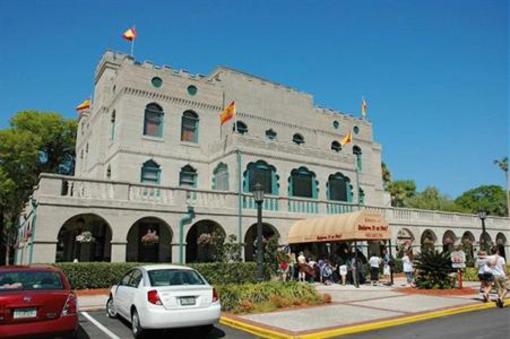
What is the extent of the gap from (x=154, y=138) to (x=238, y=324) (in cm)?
1792

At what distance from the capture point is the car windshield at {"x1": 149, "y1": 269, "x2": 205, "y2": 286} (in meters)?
9.35

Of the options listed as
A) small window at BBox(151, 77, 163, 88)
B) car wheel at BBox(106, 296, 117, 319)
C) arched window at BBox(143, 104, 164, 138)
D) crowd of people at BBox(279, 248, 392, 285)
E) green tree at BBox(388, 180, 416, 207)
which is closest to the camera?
car wheel at BBox(106, 296, 117, 319)

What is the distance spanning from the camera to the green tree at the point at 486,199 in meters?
76.0

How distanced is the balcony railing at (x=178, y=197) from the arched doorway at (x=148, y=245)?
7.02ft

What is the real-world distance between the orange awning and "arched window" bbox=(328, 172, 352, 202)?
5.49 metres

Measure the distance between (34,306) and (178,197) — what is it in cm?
1322

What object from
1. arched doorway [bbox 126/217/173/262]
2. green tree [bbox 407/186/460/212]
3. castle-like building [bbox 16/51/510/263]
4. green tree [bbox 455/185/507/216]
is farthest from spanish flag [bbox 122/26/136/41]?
green tree [bbox 455/185/507/216]

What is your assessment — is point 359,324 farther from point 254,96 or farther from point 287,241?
point 254,96

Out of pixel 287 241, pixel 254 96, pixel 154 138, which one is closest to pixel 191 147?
pixel 154 138

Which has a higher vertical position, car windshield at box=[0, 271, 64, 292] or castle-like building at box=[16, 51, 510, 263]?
castle-like building at box=[16, 51, 510, 263]

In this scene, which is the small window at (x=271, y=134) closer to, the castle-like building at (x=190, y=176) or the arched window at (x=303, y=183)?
the castle-like building at (x=190, y=176)

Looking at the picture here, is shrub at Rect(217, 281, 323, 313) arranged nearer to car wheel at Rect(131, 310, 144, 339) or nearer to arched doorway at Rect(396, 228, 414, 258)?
car wheel at Rect(131, 310, 144, 339)

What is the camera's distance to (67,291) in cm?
821

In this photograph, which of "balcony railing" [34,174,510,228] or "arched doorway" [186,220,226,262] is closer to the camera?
"balcony railing" [34,174,510,228]
